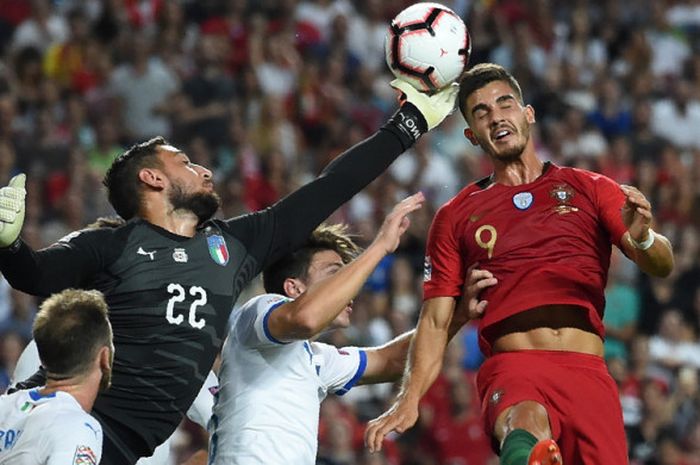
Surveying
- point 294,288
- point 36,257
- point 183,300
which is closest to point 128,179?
point 183,300

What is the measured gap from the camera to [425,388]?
639 centimetres

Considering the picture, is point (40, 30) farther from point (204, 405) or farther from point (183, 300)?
point (183, 300)

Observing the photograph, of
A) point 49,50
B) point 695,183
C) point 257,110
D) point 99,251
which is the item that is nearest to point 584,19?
point 695,183

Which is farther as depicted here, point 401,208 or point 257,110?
point 257,110

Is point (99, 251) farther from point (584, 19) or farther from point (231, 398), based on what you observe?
point (584, 19)

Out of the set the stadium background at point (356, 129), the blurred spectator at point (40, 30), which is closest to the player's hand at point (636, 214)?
the stadium background at point (356, 129)

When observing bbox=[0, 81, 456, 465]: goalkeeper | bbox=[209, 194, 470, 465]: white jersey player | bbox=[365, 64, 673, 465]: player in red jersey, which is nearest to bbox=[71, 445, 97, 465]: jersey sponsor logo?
bbox=[0, 81, 456, 465]: goalkeeper

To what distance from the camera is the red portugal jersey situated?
631cm

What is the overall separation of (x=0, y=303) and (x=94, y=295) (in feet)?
18.7

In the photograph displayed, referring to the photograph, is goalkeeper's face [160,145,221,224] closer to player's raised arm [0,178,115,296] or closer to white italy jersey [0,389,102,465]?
player's raised arm [0,178,115,296]

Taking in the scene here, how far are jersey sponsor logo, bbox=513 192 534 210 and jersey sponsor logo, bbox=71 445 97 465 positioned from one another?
2.33 meters

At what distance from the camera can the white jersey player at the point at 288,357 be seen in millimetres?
5836

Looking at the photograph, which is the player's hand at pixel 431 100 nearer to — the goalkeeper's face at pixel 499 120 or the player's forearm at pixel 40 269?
the goalkeeper's face at pixel 499 120

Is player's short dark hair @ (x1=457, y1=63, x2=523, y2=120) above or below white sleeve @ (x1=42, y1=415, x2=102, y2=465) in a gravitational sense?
below
